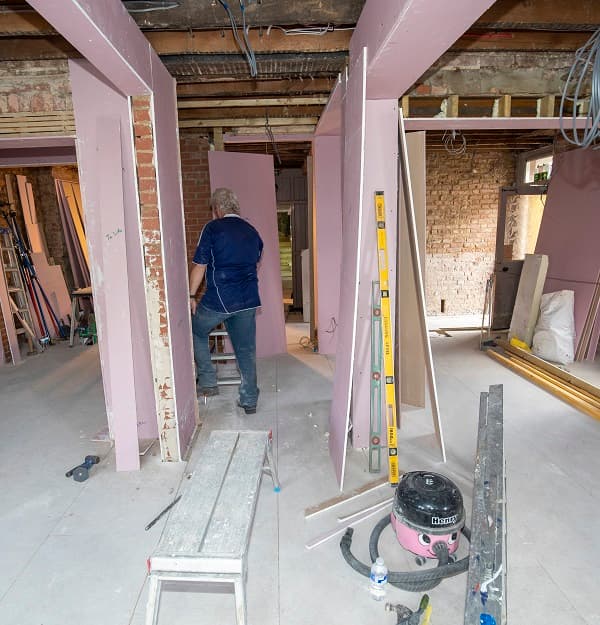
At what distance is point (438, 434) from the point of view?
2744 millimetres

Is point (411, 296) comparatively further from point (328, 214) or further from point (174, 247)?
point (174, 247)

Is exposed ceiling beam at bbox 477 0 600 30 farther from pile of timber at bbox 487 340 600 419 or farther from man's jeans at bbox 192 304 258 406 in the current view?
pile of timber at bbox 487 340 600 419

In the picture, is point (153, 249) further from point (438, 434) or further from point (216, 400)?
point (438, 434)

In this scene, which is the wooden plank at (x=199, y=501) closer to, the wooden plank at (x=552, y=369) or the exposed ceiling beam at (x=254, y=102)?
the exposed ceiling beam at (x=254, y=102)

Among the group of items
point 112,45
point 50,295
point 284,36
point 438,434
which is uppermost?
point 284,36

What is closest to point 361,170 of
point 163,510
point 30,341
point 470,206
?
point 163,510

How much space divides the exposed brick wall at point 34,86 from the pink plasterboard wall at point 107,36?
923 mm

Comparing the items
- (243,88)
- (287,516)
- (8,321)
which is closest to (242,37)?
(243,88)

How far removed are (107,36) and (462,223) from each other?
6.57m

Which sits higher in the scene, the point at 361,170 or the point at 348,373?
the point at 361,170

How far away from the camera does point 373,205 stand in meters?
2.61

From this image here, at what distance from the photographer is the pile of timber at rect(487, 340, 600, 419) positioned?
355 centimetres

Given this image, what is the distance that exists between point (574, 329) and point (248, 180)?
3.87 m

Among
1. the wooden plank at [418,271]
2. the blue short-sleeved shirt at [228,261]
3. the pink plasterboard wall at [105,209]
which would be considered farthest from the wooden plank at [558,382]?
the pink plasterboard wall at [105,209]
